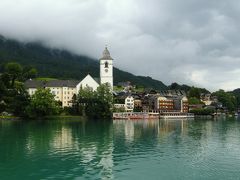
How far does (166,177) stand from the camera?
2744cm

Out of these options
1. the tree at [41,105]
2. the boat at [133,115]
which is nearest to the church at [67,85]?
the boat at [133,115]

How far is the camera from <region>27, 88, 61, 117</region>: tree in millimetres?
110500

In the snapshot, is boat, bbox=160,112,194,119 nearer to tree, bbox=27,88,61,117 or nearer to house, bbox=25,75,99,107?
house, bbox=25,75,99,107

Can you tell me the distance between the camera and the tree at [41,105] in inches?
4350

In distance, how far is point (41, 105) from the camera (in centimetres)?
11088

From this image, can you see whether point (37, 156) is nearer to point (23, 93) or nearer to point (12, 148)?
point (12, 148)

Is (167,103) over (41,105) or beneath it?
over

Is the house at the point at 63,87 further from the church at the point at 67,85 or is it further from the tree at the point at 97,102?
the tree at the point at 97,102

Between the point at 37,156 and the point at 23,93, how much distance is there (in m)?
87.4

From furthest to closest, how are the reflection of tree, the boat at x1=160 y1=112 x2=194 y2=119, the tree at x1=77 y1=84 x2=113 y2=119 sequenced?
1. the boat at x1=160 y1=112 x2=194 y2=119
2. the tree at x1=77 y1=84 x2=113 y2=119
3. the reflection of tree

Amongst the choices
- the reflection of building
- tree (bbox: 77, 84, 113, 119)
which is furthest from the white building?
tree (bbox: 77, 84, 113, 119)

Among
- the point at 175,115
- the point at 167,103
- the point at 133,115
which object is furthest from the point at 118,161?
the point at 167,103

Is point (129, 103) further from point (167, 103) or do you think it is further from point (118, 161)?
point (118, 161)

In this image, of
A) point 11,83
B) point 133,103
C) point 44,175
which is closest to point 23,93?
point 11,83
